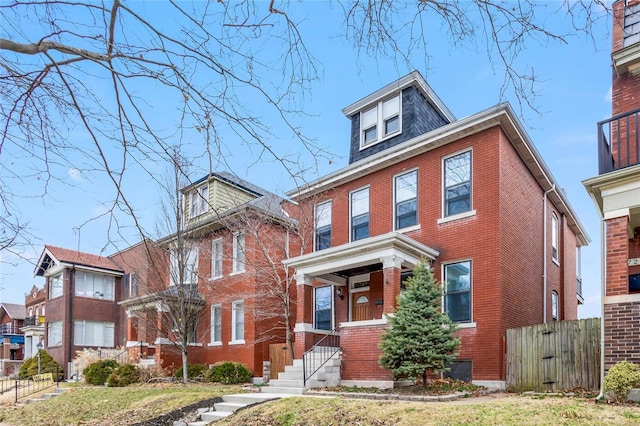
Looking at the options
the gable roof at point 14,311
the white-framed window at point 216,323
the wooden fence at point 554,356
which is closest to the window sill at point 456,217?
the wooden fence at point 554,356

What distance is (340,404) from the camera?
32.6ft

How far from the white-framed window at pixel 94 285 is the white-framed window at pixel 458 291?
2323 centimetres

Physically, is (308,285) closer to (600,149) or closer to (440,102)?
(440,102)

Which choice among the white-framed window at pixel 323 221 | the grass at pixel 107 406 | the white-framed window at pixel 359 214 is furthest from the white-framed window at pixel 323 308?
the grass at pixel 107 406

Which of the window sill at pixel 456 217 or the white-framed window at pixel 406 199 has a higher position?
the white-framed window at pixel 406 199

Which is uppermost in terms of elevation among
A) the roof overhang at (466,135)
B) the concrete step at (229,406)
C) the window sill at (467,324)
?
the roof overhang at (466,135)

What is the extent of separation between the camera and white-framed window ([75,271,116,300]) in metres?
30.7

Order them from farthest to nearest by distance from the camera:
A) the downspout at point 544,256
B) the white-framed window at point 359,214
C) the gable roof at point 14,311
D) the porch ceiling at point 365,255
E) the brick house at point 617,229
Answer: the gable roof at point 14,311 < the white-framed window at point 359,214 < the downspout at point 544,256 < the porch ceiling at point 365,255 < the brick house at point 617,229

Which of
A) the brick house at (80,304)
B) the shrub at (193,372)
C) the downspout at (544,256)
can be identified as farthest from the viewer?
the brick house at (80,304)

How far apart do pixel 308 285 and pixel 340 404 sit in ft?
23.5

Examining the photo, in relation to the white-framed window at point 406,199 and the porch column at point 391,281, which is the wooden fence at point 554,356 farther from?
the white-framed window at point 406,199

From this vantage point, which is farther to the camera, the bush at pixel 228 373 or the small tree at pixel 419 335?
the bush at pixel 228 373

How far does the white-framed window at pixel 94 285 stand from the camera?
3067cm

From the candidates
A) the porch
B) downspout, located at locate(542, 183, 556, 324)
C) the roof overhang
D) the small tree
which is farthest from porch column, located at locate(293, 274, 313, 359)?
downspout, located at locate(542, 183, 556, 324)
